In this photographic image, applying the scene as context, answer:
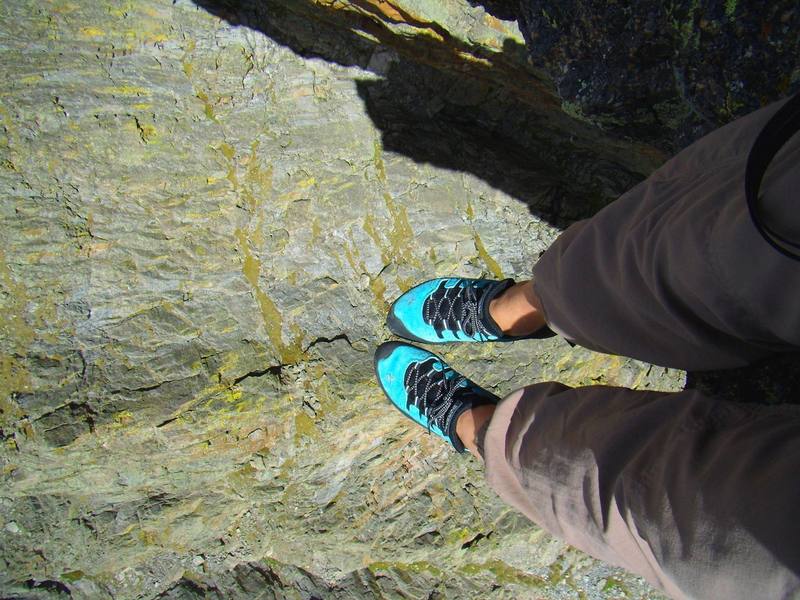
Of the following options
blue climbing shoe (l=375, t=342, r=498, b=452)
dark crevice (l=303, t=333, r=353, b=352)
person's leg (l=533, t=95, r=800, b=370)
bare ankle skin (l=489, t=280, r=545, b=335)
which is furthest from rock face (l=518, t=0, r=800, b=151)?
dark crevice (l=303, t=333, r=353, b=352)

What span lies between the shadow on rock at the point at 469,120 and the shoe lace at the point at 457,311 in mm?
854

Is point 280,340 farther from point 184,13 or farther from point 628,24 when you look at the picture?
point 628,24

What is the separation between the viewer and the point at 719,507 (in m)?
1.32

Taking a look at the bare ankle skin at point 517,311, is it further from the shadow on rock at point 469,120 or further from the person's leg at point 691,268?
the shadow on rock at point 469,120

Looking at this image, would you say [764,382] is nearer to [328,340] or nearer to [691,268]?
[691,268]

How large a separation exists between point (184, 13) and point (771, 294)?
315 centimetres

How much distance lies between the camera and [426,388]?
2.98 m

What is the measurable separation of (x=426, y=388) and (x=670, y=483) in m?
1.64

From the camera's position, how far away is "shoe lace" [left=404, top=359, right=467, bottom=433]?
9.38 feet

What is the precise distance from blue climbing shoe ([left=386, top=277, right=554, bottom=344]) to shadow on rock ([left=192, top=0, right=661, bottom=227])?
2.59 feet

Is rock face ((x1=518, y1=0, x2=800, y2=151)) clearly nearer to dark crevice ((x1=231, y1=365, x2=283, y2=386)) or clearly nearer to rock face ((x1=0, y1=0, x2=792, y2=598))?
rock face ((x1=0, y1=0, x2=792, y2=598))

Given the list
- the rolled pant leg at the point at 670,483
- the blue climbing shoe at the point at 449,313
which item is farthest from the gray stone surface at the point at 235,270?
the rolled pant leg at the point at 670,483

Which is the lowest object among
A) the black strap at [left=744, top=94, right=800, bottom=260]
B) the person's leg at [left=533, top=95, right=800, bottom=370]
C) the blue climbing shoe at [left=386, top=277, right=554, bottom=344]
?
the blue climbing shoe at [left=386, top=277, right=554, bottom=344]

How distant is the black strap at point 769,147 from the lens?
1.30 metres
